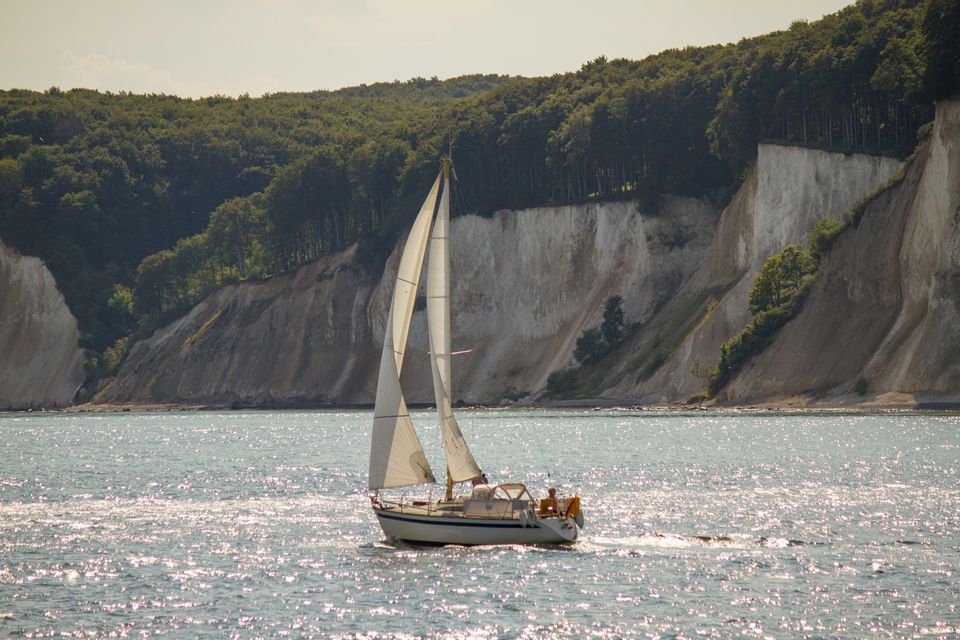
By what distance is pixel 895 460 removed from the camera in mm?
73250

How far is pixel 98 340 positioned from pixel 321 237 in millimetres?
32519

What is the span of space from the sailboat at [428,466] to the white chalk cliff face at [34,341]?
146 metres

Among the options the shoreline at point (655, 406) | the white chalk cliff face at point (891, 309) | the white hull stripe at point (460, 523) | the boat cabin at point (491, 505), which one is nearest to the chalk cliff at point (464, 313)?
the shoreline at point (655, 406)

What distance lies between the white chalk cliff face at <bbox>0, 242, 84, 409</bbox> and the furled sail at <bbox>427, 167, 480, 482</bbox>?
483 feet

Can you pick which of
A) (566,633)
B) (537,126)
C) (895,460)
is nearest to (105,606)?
(566,633)

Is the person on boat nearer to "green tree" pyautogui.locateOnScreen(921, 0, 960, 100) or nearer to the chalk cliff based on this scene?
"green tree" pyautogui.locateOnScreen(921, 0, 960, 100)

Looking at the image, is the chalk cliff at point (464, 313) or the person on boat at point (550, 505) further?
the chalk cliff at point (464, 313)

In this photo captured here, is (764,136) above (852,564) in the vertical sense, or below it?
above

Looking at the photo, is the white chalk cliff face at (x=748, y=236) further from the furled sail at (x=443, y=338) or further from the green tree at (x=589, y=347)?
the furled sail at (x=443, y=338)

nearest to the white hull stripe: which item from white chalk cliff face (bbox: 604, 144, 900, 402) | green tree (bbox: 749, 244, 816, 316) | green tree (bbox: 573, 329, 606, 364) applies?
green tree (bbox: 749, 244, 816, 316)

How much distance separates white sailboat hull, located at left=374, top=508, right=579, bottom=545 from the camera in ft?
157

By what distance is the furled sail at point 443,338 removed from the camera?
47.7 m

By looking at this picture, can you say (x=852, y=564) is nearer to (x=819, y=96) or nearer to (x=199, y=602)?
(x=199, y=602)

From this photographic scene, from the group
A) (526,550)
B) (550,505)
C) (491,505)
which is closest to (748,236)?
(550,505)
